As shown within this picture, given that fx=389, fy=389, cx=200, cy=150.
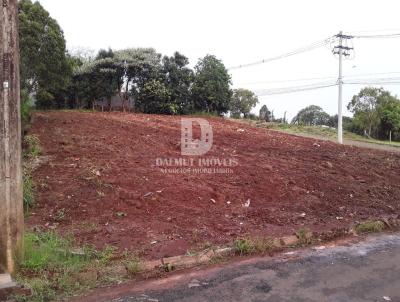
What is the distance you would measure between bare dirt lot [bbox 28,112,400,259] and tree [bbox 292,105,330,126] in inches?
1367

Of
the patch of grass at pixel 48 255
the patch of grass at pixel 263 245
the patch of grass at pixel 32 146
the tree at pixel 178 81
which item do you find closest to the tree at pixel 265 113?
the tree at pixel 178 81

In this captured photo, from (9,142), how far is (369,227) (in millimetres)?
4220

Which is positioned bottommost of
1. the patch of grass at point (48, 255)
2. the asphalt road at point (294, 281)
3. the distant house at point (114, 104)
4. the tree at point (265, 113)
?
the asphalt road at point (294, 281)

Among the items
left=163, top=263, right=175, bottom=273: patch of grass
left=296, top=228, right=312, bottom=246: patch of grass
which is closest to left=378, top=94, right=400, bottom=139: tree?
left=296, top=228, right=312, bottom=246: patch of grass

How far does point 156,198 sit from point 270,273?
84.4 inches

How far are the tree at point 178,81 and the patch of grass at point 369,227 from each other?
12.1 m

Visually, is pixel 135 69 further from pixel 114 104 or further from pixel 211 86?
pixel 211 86

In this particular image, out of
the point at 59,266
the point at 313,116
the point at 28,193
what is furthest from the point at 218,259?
the point at 313,116

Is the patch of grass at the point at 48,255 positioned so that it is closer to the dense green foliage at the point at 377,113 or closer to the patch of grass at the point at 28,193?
the patch of grass at the point at 28,193

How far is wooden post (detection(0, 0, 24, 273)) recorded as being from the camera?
3.13m

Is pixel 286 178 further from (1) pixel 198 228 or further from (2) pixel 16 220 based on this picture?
(2) pixel 16 220

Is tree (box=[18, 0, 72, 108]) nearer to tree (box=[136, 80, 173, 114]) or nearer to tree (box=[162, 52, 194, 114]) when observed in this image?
tree (box=[136, 80, 173, 114])

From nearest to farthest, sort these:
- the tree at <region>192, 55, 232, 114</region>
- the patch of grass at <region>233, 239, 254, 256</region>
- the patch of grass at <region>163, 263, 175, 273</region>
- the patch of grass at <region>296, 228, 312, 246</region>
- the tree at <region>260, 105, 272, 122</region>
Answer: the patch of grass at <region>163, 263, 175, 273</region>, the patch of grass at <region>233, 239, 254, 256</region>, the patch of grass at <region>296, 228, 312, 246</region>, the tree at <region>192, 55, 232, 114</region>, the tree at <region>260, 105, 272, 122</region>

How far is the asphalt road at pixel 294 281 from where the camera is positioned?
121 inches
